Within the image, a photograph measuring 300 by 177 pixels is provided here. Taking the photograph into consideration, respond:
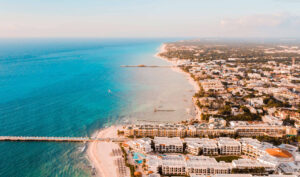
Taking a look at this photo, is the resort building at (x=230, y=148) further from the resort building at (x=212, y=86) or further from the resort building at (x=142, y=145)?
the resort building at (x=212, y=86)

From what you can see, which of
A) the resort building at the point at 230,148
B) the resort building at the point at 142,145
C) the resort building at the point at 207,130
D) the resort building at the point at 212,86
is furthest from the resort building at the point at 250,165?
the resort building at the point at 212,86

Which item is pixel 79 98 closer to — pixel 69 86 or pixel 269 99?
pixel 69 86

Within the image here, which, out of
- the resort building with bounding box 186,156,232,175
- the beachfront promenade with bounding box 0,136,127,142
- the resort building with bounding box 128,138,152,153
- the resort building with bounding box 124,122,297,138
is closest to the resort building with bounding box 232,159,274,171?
the resort building with bounding box 186,156,232,175

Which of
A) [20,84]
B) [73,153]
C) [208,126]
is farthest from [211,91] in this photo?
[20,84]

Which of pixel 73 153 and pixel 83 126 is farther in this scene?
pixel 83 126

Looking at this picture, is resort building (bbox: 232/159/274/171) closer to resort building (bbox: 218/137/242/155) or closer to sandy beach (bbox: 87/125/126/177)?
resort building (bbox: 218/137/242/155)

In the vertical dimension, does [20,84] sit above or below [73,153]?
above

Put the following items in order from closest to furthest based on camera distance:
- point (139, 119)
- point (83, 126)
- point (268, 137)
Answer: point (268, 137)
point (83, 126)
point (139, 119)

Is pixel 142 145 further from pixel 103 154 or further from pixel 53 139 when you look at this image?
pixel 53 139
